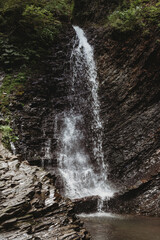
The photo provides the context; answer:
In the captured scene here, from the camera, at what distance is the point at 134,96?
31.5ft

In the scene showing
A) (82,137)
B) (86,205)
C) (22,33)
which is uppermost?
(22,33)

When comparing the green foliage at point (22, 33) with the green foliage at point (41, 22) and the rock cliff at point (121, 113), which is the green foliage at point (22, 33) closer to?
the green foliage at point (41, 22)

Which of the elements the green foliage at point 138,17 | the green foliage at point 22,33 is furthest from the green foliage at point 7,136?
the green foliage at point 138,17

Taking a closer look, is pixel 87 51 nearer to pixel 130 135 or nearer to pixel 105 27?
pixel 105 27

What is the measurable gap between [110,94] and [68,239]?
8.22 m

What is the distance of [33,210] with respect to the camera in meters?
3.73

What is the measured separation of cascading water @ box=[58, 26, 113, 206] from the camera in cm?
825

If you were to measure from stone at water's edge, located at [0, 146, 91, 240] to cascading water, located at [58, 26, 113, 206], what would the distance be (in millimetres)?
3560

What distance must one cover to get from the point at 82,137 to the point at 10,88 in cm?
447

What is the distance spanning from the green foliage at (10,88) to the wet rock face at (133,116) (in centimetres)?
431

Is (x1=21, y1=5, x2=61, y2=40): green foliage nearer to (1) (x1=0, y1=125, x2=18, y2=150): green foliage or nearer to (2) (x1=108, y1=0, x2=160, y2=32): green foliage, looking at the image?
(2) (x1=108, y1=0, x2=160, y2=32): green foliage

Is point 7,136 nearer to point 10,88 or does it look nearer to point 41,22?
point 10,88

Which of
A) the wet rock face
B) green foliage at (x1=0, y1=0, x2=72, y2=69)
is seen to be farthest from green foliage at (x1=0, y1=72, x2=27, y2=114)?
the wet rock face

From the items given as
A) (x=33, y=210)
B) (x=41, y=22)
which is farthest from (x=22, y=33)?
(x=33, y=210)
